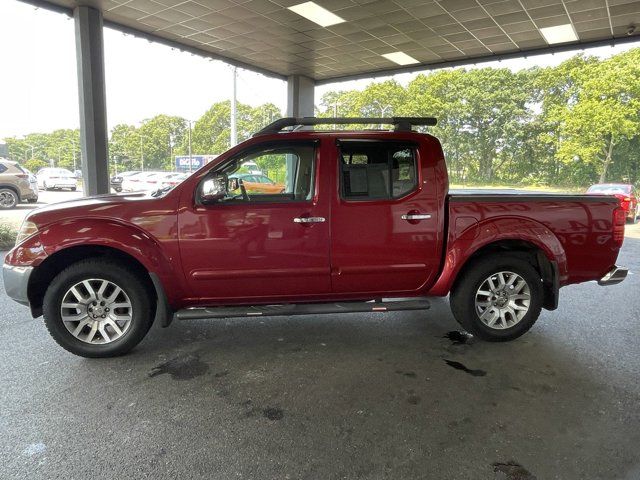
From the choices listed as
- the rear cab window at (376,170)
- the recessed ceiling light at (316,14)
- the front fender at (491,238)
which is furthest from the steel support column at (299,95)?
the front fender at (491,238)

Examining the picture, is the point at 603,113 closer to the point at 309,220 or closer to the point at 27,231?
the point at 309,220

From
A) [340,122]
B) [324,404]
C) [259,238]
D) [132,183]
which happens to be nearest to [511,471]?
[324,404]

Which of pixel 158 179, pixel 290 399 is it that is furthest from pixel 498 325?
pixel 158 179

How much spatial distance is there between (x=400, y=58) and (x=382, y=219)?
32.6 feet

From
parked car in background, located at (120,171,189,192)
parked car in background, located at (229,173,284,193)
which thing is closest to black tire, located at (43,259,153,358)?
parked car in background, located at (229,173,284,193)

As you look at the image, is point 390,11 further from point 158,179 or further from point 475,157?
point 475,157

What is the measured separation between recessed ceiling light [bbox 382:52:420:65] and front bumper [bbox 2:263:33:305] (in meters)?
10.8

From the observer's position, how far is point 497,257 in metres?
4.04

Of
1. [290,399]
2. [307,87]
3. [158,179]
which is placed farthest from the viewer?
[158,179]

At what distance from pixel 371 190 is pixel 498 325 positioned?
178 centimetres

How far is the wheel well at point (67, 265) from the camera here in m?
3.57

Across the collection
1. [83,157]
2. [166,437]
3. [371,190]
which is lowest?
[166,437]

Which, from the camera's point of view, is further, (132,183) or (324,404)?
(132,183)

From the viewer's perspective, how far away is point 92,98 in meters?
8.95
